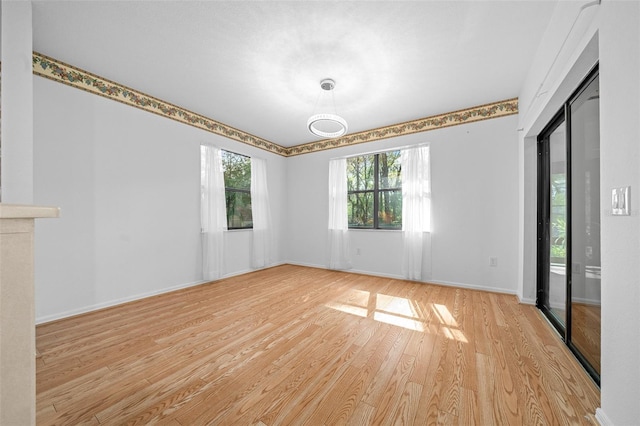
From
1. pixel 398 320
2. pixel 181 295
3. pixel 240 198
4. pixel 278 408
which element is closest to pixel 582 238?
pixel 398 320

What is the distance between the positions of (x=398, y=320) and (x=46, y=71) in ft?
14.9

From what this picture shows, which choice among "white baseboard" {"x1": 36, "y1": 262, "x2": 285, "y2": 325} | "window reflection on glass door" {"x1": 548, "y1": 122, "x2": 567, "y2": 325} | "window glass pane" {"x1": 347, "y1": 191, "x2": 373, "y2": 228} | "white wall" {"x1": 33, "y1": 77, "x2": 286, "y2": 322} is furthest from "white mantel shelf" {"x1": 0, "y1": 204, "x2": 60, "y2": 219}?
"window glass pane" {"x1": 347, "y1": 191, "x2": 373, "y2": 228}

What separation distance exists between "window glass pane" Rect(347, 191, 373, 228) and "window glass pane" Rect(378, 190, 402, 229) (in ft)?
0.68

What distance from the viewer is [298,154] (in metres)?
5.65

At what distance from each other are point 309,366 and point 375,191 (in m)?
3.53

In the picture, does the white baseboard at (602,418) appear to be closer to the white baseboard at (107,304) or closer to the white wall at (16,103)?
the white wall at (16,103)

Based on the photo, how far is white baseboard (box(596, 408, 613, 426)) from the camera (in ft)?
4.05

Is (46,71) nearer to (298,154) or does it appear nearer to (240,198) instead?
(240,198)

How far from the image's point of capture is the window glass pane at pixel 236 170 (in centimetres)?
460

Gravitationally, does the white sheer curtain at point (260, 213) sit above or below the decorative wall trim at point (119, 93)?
below

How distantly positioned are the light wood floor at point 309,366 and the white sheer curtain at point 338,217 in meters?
1.90

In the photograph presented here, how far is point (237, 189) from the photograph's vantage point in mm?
4828

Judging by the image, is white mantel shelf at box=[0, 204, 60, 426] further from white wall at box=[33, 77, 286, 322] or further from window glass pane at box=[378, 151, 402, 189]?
window glass pane at box=[378, 151, 402, 189]

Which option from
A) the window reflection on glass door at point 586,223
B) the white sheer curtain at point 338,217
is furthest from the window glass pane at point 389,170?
the window reflection on glass door at point 586,223
